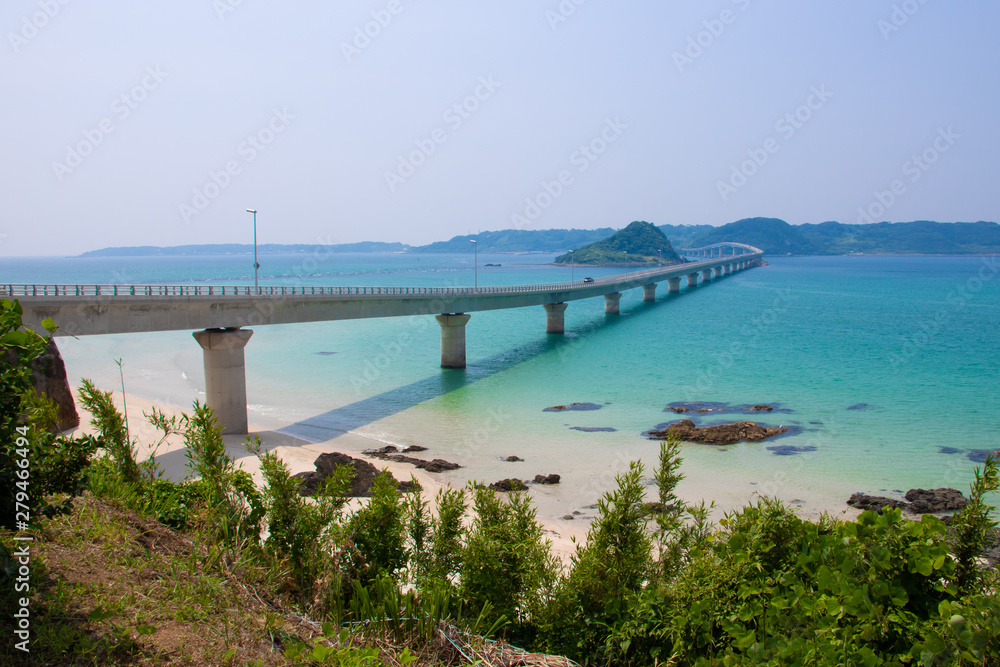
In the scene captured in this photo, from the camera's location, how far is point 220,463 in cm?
838

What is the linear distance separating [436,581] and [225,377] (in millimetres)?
24923

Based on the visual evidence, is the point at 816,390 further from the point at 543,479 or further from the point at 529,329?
the point at 529,329

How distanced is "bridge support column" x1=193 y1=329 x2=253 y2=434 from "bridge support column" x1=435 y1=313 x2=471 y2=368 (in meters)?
22.2

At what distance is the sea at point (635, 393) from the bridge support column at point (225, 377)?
2.67 m

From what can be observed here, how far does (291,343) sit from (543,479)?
50047mm

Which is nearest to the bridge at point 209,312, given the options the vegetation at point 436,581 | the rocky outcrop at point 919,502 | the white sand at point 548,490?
the white sand at point 548,490

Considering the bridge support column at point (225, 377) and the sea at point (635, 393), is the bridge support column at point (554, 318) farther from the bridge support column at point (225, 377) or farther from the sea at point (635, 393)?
the bridge support column at point (225, 377)

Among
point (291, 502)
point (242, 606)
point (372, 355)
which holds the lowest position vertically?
point (372, 355)

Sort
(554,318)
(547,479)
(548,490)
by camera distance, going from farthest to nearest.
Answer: (554,318) < (547,479) < (548,490)

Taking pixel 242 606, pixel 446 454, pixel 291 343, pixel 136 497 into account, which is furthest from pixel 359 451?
pixel 291 343

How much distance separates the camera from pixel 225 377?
29266 millimetres

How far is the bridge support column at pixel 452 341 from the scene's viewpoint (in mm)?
50812

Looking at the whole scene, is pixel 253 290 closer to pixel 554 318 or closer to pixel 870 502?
pixel 870 502

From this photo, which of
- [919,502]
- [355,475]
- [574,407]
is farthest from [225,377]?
[919,502]
